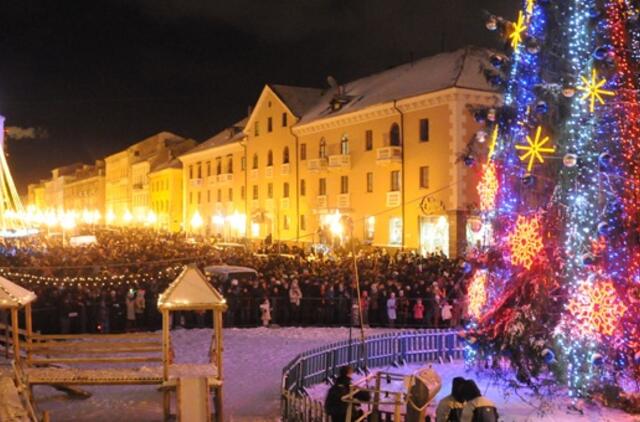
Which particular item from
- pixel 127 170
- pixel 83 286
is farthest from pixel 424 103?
pixel 127 170

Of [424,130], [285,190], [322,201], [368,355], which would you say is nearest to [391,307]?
[368,355]

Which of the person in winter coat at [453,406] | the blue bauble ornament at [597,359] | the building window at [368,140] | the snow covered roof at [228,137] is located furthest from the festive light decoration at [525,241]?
the snow covered roof at [228,137]

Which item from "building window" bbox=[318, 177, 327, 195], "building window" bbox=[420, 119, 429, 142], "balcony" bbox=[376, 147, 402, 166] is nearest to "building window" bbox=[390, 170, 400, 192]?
"balcony" bbox=[376, 147, 402, 166]

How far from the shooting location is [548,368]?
1135 centimetres

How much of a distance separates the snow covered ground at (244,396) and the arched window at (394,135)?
19131 millimetres

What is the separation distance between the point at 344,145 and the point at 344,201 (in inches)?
131

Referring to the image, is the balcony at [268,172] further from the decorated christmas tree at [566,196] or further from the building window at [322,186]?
the decorated christmas tree at [566,196]

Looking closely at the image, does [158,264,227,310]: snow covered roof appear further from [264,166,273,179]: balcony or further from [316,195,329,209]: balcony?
[264,166,273,179]: balcony

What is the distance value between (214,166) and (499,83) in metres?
49.8

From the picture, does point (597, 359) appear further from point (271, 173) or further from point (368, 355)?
point (271, 173)

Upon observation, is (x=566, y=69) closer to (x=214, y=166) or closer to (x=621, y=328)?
(x=621, y=328)

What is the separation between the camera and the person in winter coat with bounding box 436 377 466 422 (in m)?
7.86

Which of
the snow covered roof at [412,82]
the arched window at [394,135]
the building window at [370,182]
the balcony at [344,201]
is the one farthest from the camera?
the balcony at [344,201]

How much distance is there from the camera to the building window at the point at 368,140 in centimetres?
3862
